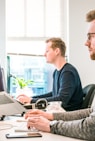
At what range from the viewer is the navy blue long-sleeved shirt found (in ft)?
9.11

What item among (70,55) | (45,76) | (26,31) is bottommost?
(45,76)

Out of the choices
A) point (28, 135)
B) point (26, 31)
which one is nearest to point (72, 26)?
point (26, 31)

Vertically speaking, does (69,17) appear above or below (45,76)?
above

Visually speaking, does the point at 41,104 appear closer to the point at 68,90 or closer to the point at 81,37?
the point at 68,90

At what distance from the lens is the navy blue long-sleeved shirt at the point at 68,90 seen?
278 centimetres

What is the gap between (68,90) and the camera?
281 cm

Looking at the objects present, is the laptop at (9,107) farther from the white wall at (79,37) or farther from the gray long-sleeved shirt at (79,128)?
the white wall at (79,37)

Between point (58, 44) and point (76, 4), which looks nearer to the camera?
point (58, 44)

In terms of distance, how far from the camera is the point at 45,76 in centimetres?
440

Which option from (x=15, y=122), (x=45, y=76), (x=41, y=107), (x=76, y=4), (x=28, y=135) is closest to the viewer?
(x=28, y=135)

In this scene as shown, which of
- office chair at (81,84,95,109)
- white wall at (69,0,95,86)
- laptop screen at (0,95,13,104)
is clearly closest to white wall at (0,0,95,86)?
white wall at (69,0,95,86)

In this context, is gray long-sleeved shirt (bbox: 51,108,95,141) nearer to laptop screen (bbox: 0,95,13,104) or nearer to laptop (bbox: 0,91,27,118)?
laptop (bbox: 0,91,27,118)

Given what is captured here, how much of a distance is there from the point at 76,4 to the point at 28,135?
287 cm

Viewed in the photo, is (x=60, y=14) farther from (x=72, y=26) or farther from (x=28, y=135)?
(x=28, y=135)
